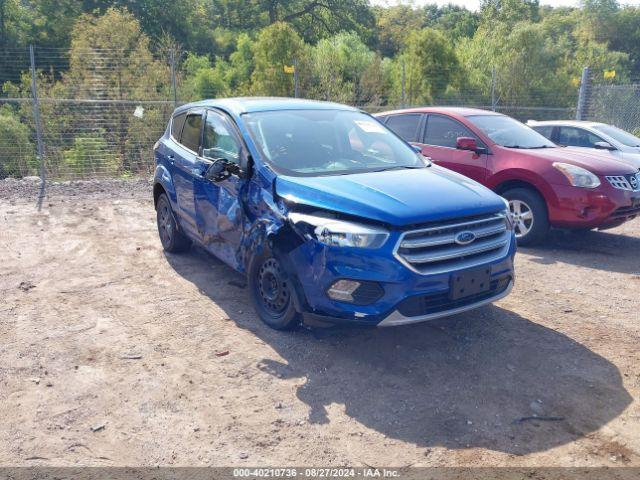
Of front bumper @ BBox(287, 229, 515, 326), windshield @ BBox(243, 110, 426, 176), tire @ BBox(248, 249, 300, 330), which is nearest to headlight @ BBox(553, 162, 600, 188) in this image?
windshield @ BBox(243, 110, 426, 176)

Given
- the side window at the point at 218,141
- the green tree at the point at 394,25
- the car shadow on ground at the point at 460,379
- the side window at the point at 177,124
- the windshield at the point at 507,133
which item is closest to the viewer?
the car shadow on ground at the point at 460,379

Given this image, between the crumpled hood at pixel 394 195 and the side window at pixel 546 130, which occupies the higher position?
the side window at pixel 546 130

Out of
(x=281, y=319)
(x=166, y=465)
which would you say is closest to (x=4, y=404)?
(x=166, y=465)

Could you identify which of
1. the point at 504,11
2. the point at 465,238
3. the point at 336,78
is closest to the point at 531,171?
the point at 465,238

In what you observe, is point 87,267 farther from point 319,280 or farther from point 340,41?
point 340,41

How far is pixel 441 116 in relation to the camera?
26.7ft

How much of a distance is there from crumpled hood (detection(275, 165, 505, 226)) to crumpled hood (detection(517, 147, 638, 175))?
296cm

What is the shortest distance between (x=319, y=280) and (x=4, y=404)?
2107mm

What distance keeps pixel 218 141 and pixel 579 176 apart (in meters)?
4.22

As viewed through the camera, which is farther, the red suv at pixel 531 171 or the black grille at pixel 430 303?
the red suv at pixel 531 171

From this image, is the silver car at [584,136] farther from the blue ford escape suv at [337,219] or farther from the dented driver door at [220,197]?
the dented driver door at [220,197]

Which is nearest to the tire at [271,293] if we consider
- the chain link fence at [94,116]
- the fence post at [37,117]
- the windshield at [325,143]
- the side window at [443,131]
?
the windshield at [325,143]

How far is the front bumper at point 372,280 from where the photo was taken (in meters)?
3.78

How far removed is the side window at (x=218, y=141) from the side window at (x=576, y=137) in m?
7.68
